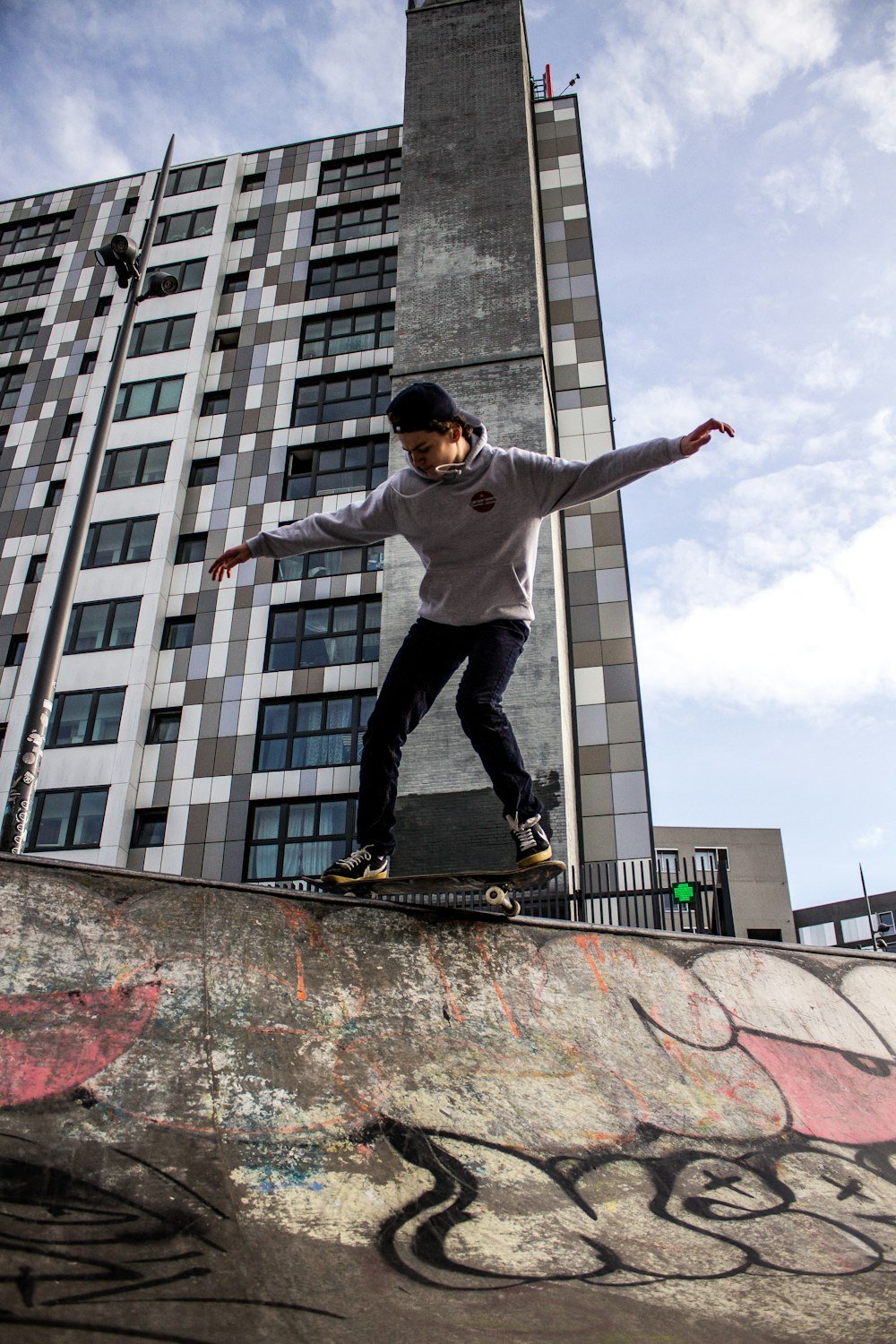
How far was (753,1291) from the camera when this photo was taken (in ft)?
9.20

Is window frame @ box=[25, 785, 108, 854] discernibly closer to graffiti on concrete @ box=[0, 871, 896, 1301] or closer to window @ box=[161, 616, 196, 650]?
window @ box=[161, 616, 196, 650]

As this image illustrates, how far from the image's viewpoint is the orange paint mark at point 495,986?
164 inches

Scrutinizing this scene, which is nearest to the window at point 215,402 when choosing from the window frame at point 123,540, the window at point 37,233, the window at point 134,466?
the window at point 134,466

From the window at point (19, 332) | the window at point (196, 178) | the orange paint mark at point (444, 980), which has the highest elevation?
the window at point (196, 178)

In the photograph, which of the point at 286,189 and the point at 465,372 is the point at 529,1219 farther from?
the point at 286,189

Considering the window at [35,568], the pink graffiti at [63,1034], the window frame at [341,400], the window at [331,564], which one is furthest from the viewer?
the window frame at [341,400]

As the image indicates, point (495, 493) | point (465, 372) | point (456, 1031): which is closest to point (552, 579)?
point (465, 372)

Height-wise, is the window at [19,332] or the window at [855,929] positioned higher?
the window at [19,332]

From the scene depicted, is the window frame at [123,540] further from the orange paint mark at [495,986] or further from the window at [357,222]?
the orange paint mark at [495,986]

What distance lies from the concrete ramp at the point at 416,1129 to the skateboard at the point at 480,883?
0.16m

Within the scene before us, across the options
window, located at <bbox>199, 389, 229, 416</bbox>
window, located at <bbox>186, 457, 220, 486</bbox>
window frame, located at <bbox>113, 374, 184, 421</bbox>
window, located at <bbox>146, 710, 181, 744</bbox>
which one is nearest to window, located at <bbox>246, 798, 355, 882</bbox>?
window, located at <bbox>146, 710, 181, 744</bbox>

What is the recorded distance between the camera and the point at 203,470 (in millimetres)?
28688

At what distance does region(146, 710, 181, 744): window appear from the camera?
25.0 meters

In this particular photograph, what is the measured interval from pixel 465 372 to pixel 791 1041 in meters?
17.5
